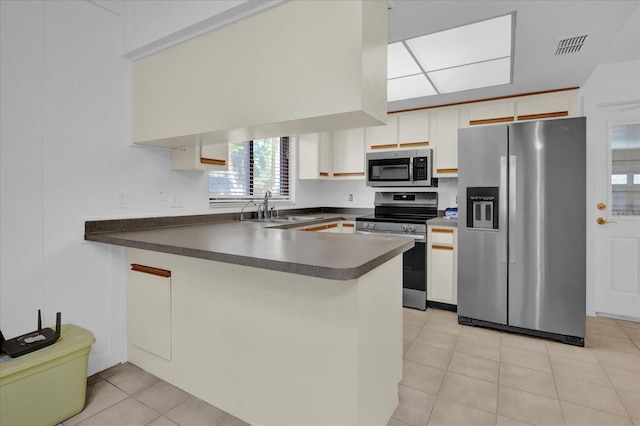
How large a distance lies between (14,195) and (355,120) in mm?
1847

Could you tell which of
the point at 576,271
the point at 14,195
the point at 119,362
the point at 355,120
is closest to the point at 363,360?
the point at 355,120

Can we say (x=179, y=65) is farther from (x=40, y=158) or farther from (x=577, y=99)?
(x=577, y=99)

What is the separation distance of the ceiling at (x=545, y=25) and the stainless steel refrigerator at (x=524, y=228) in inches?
19.2

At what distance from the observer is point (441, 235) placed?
339 cm

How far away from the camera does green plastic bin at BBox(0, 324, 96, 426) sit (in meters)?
1.46

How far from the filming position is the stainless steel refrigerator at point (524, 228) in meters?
2.62

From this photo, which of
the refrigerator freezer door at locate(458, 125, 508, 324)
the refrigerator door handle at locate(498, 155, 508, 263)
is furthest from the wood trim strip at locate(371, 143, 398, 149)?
the refrigerator door handle at locate(498, 155, 508, 263)

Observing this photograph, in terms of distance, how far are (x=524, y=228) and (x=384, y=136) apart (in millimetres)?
1932

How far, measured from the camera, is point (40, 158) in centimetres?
184

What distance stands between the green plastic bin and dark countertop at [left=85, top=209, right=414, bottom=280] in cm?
58

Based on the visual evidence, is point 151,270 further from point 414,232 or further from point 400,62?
point 414,232

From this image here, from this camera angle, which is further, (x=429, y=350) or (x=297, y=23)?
(x=429, y=350)

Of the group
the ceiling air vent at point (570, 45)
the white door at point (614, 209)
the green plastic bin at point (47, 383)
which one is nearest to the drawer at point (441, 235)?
the white door at point (614, 209)

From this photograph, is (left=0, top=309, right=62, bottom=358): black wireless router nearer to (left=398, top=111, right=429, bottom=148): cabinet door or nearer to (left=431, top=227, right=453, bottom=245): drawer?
(left=431, top=227, right=453, bottom=245): drawer
